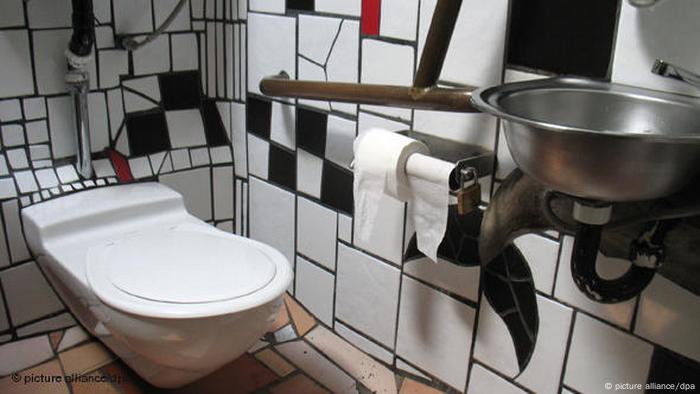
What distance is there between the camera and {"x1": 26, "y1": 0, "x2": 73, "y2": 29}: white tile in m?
1.62

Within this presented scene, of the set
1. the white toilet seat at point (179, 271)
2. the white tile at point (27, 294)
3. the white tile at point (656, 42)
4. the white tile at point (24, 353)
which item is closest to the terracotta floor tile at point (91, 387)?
the white tile at point (24, 353)

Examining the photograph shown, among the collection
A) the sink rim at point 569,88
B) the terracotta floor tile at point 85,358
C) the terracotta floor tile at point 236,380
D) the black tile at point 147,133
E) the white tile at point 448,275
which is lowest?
the terracotta floor tile at point 236,380

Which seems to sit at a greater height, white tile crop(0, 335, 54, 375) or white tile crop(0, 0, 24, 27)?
white tile crop(0, 0, 24, 27)

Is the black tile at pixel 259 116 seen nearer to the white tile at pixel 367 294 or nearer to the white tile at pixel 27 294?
the white tile at pixel 367 294

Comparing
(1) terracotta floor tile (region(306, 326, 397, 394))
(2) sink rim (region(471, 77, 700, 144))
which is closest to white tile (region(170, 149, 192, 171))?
(1) terracotta floor tile (region(306, 326, 397, 394))

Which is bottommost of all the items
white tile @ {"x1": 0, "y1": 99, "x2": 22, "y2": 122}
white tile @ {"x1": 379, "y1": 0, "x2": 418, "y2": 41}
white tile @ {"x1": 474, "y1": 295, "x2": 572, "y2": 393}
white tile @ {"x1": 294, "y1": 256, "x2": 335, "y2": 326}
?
white tile @ {"x1": 294, "y1": 256, "x2": 335, "y2": 326}

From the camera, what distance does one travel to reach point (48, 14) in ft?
5.42

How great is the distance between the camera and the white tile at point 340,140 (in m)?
1.65

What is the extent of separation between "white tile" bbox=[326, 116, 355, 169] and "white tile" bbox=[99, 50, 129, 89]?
2.16ft

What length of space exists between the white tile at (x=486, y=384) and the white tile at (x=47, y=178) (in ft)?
4.12

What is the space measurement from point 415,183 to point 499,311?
0.37m

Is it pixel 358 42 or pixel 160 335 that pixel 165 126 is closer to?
pixel 358 42

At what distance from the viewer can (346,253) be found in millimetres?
1748

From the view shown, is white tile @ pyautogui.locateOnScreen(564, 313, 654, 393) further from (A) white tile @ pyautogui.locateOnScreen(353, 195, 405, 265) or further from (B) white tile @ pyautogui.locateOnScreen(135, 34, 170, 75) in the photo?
(B) white tile @ pyautogui.locateOnScreen(135, 34, 170, 75)
